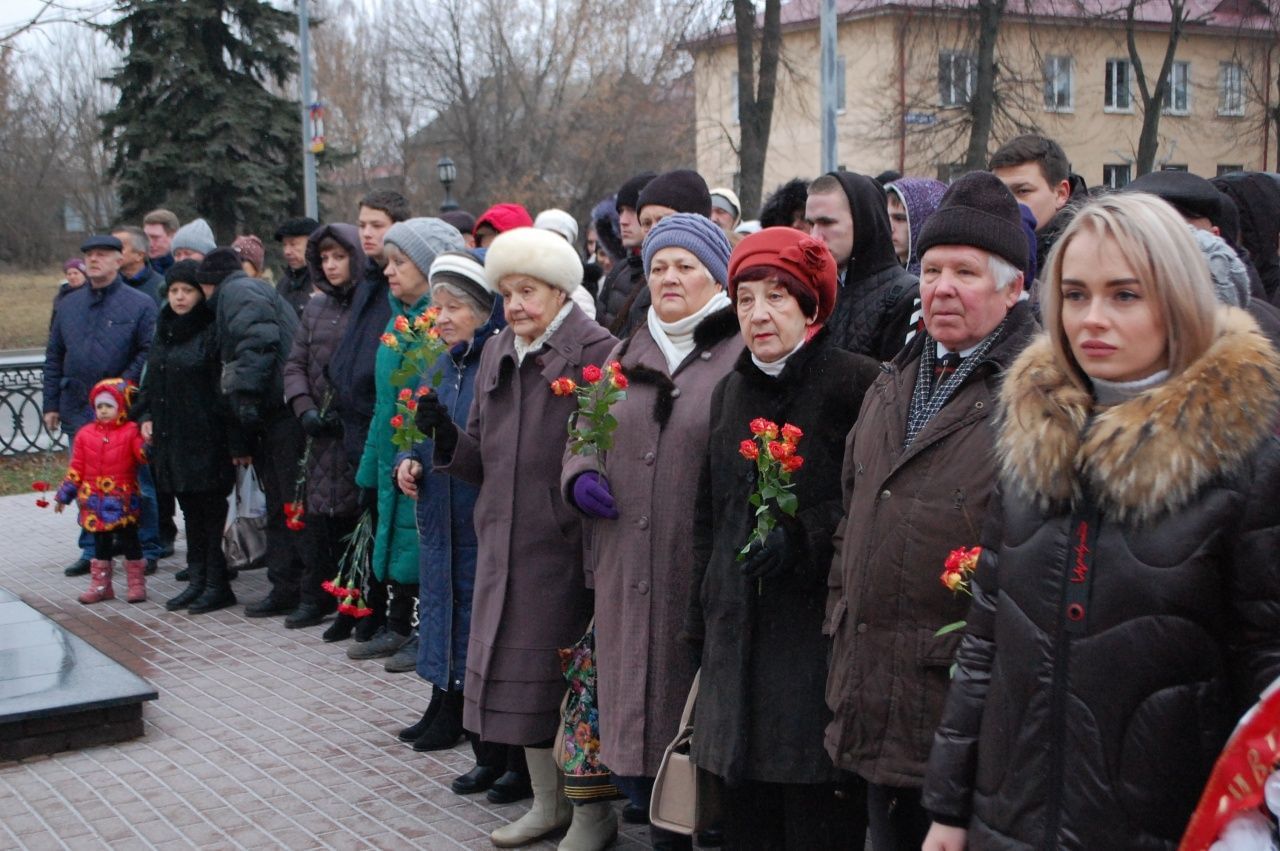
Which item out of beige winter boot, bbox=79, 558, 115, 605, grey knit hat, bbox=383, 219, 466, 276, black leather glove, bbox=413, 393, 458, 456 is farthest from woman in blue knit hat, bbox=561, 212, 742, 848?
beige winter boot, bbox=79, 558, 115, 605

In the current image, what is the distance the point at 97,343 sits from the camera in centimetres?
949

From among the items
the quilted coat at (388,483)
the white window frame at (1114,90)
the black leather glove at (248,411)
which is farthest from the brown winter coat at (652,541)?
the white window frame at (1114,90)

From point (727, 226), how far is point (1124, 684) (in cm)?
574

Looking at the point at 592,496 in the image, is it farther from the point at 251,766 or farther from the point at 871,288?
the point at 251,766

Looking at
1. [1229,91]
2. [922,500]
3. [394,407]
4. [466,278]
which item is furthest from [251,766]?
[1229,91]

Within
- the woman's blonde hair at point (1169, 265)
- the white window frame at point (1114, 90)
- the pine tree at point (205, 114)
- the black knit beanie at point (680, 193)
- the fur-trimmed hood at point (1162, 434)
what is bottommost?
the fur-trimmed hood at point (1162, 434)

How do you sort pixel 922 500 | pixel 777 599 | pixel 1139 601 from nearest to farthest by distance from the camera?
pixel 1139 601
pixel 922 500
pixel 777 599

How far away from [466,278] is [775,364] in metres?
1.98

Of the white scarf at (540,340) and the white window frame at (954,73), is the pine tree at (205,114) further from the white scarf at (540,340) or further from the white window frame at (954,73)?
the white scarf at (540,340)

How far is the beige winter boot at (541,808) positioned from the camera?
16.0ft

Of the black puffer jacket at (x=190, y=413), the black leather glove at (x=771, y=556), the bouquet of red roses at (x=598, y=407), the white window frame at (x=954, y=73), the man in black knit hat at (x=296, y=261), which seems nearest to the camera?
the black leather glove at (x=771, y=556)

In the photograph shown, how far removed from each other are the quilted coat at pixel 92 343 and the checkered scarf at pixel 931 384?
24.2 feet

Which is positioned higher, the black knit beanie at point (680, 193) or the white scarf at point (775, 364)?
the black knit beanie at point (680, 193)

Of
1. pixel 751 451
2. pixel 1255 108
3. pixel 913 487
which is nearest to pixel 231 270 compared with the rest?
pixel 751 451
